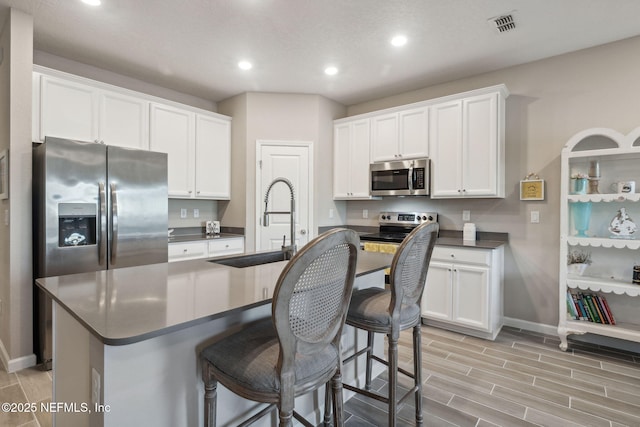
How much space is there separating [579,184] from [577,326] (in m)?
1.25

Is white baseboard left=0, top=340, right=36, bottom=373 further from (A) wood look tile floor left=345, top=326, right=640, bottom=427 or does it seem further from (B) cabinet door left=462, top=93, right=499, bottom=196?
(B) cabinet door left=462, top=93, right=499, bottom=196

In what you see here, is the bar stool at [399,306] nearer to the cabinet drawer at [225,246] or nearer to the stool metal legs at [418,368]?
the stool metal legs at [418,368]

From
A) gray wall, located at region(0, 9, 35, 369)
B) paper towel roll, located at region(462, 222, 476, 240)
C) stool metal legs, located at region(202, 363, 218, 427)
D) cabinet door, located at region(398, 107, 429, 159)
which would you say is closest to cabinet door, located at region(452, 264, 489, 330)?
paper towel roll, located at region(462, 222, 476, 240)

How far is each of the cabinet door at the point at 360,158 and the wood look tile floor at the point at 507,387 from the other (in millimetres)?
1962

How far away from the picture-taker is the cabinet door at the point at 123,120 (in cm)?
323

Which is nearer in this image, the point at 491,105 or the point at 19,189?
the point at 19,189

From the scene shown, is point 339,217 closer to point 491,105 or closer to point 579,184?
point 491,105

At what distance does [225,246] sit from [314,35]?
2.54 metres

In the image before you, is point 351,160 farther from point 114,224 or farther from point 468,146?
point 114,224

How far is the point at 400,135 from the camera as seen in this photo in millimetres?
3930

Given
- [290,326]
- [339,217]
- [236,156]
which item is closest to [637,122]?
[339,217]

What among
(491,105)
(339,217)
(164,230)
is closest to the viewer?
(164,230)

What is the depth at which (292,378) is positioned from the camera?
110cm

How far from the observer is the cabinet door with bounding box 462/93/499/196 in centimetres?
329
